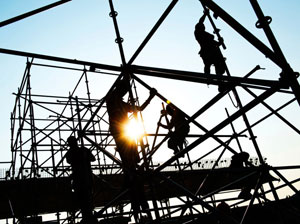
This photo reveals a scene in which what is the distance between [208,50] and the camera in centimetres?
555

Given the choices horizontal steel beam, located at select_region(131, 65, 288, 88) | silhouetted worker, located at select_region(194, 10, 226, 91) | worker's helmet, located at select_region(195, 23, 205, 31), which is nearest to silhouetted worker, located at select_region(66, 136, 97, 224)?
horizontal steel beam, located at select_region(131, 65, 288, 88)

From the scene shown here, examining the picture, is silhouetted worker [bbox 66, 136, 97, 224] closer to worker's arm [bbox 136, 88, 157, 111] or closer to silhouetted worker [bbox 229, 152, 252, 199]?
worker's arm [bbox 136, 88, 157, 111]

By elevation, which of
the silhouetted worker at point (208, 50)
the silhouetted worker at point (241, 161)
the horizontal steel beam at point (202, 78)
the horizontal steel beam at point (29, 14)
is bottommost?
the silhouetted worker at point (241, 161)

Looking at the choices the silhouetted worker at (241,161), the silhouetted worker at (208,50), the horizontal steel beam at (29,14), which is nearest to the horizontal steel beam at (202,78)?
the horizontal steel beam at (29,14)

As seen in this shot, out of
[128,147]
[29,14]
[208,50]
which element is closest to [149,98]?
[128,147]

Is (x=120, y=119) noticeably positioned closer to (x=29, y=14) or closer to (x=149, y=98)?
(x=149, y=98)

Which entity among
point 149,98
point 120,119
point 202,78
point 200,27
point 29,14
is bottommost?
point 202,78

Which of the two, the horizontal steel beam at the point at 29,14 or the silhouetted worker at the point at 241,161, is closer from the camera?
the horizontal steel beam at the point at 29,14

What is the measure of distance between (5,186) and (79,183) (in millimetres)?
5849

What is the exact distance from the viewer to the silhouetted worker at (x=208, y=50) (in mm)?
5182

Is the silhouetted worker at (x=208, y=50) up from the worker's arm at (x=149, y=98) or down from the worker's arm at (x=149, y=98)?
up

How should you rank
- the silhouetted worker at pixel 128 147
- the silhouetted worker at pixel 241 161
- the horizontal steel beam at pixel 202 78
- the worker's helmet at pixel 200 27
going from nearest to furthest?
the horizontal steel beam at pixel 202 78 → the silhouetted worker at pixel 128 147 → the silhouetted worker at pixel 241 161 → the worker's helmet at pixel 200 27

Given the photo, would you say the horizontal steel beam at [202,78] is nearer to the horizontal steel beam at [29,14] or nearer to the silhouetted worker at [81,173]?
the horizontal steel beam at [29,14]

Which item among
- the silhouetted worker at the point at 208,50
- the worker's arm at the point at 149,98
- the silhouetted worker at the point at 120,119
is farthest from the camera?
the silhouetted worker at the point at 208,50
